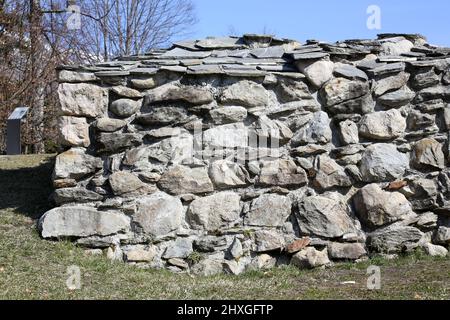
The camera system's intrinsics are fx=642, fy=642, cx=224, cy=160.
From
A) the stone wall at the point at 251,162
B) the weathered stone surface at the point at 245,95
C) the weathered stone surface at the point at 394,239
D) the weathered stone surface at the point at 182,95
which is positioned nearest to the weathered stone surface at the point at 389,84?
the stone wall at the point at 251,162

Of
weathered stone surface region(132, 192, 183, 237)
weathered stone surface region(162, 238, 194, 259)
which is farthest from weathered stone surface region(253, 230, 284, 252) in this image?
weathered stone surface region(132, 192, 183, 237)

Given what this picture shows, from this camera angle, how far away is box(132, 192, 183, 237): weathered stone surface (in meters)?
5.96

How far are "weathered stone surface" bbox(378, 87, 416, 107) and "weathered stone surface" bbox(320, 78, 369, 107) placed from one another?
0.20 metres

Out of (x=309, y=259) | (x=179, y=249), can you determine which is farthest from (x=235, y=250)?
(x=309, y=259)

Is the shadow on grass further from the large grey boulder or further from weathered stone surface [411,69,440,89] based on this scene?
weathered stone surface [411,69,440,89]

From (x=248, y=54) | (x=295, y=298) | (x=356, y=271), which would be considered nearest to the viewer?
(x=295, y=298)

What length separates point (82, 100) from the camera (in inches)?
242

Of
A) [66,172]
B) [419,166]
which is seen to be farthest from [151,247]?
[419,166]

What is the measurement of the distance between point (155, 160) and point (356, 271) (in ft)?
6.93

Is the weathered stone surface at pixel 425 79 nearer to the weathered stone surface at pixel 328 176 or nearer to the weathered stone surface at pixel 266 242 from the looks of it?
the weathered stone surface at pixel 328 176

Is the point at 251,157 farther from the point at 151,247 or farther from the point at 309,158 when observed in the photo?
the point at 151,247

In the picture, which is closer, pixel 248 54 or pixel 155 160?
pixel 155 160

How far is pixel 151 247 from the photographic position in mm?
5961

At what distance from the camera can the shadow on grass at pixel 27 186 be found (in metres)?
6.64
